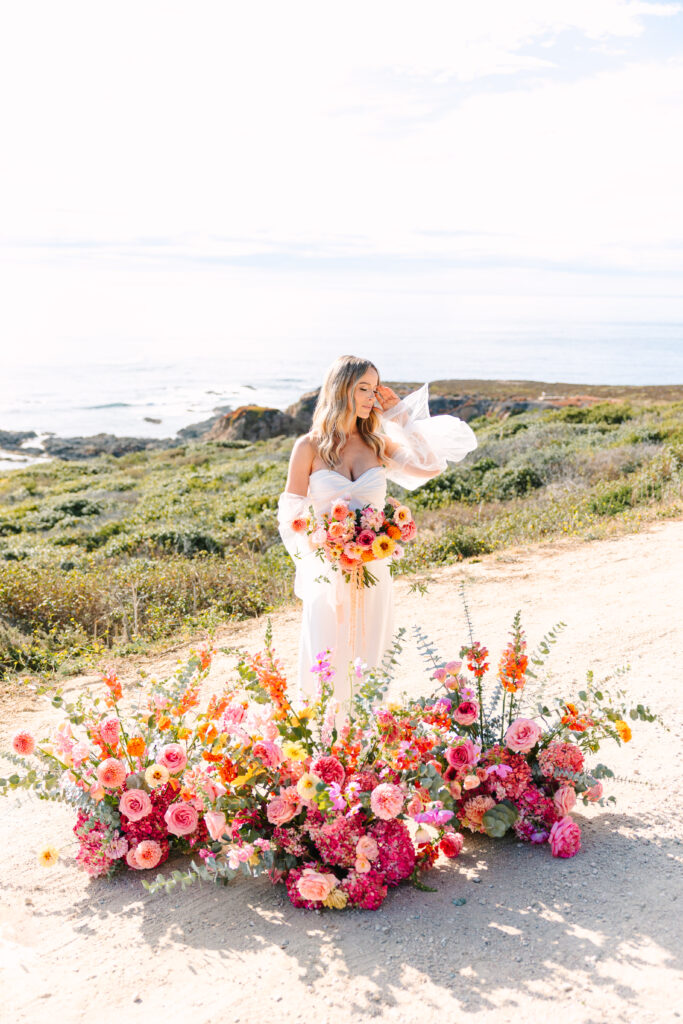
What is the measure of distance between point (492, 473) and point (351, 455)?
11.7 meters

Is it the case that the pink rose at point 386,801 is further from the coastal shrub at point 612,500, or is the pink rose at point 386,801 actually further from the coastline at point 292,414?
the coastline at point 292,414

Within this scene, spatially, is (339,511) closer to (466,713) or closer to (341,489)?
(341,489)

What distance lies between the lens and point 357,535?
497cm

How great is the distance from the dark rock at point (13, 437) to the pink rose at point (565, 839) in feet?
147

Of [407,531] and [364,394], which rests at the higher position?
[364,394]

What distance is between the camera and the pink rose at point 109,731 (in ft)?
13.9

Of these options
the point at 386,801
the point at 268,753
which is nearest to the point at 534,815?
the point at 386,801

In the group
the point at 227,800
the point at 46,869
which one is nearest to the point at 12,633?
the point at 46,869

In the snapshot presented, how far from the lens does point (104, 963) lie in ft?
Answer: 11.6

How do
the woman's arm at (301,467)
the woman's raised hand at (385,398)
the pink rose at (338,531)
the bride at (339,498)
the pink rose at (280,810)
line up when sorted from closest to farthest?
the pink rose at (280,810), the pink rose at (338,531), the bride at (339,498), the woman's arm at (301,467), the woman's raised hand at (385,398)

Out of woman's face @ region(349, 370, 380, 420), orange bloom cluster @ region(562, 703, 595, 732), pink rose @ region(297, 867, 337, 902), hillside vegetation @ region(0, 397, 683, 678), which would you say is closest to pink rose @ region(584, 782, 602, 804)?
orange bloom cluster @ region(562, 703, 595, 732)

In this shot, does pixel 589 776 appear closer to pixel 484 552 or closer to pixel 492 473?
pixel 484 552

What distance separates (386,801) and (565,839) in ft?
3.23

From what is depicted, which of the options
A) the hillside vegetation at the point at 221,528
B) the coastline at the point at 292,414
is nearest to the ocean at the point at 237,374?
the coastline at the point at 292,414
